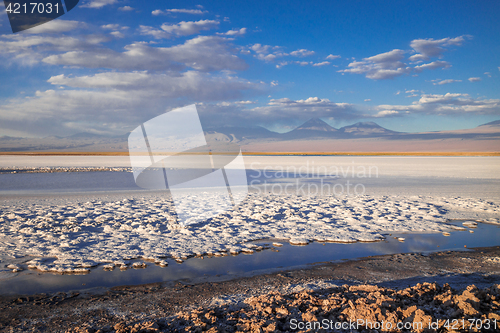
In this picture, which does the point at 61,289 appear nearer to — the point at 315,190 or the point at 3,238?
the point at 3,238

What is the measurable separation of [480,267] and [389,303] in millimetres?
2854

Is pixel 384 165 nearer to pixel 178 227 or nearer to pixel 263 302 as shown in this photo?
pixel 178 227

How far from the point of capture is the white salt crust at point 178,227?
509cm

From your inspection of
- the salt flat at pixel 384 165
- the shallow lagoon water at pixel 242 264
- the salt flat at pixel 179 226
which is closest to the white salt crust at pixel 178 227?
the salt flat at pixel 179 226

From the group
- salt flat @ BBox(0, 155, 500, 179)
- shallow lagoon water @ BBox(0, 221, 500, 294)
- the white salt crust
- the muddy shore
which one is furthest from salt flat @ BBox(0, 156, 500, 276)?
salt flat @ BBox(0, 155, 500, 179)

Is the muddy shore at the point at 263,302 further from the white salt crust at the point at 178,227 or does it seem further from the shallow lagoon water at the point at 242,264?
the white salt crust at the point at 178,227

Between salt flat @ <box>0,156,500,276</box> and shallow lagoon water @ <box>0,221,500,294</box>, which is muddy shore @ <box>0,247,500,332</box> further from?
salt flat @ <box>0,156,500,276</box>

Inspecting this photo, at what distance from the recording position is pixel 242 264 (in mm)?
4781

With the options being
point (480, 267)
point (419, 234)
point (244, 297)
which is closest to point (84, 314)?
point (244, 297)

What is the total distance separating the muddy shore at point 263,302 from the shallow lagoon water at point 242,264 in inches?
9.8

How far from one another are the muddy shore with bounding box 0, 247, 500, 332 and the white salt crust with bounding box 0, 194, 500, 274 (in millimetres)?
1113

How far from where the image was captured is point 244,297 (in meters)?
3.56

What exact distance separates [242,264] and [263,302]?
5.23 feet

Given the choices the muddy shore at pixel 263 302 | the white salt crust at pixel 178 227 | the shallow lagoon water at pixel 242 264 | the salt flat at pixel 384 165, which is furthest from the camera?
the salt flat at pixel 384 165
